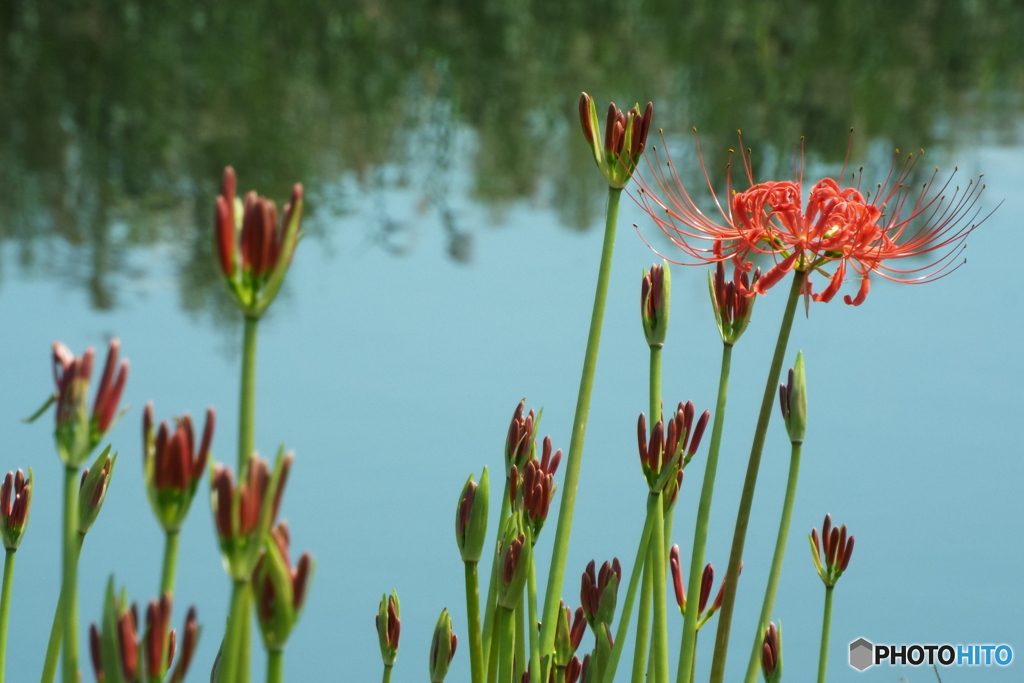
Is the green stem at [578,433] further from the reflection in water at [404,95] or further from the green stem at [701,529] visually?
the reflection in water at [404,95]

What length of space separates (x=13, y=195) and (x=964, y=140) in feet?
6.56

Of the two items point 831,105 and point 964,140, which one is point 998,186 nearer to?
point 964,140

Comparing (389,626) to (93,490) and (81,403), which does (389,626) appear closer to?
(93,490)

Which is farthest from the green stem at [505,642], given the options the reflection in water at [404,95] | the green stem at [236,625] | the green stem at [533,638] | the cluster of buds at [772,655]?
the reflection in water at [404,95]

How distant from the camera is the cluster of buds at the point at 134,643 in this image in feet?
0.88

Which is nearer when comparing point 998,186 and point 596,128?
point 596,128

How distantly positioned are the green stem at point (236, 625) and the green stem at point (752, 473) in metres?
0.19

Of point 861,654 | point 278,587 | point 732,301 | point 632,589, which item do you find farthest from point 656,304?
point 861,654

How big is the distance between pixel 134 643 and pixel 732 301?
0.27m

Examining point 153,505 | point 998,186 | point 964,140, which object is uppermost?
point 964,140

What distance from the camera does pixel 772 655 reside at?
543 mm

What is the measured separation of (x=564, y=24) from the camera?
155 inches

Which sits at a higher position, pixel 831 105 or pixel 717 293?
pixel 831 105

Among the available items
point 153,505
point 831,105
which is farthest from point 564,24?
point 153,505
